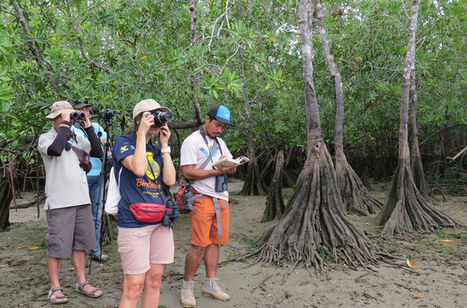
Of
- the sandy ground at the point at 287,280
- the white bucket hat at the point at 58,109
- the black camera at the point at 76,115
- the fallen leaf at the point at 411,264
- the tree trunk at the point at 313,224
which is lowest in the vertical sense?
the sandy ground at the point at 287,280

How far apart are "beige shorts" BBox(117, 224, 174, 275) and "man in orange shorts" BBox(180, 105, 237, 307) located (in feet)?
2.09

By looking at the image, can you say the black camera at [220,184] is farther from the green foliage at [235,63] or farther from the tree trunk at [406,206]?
the tree trunk at [406,206]

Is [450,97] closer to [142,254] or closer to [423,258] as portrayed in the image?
[423,258]

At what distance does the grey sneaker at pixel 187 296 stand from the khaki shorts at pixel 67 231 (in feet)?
2.92

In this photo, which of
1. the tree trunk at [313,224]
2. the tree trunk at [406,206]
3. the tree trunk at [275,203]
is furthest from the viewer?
the tree trunk at [275,203]

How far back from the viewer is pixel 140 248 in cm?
226

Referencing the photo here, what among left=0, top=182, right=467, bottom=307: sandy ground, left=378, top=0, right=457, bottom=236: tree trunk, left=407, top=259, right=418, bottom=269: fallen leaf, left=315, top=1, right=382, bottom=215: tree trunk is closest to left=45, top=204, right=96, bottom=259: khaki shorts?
left=0, top=182, right=467, bottom=307: sandy ground

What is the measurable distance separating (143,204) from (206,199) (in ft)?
2.86

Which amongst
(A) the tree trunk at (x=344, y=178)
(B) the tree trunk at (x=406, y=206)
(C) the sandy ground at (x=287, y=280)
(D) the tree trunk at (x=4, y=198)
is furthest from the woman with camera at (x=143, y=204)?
(A) the tree trunk at (x=344, y=178)

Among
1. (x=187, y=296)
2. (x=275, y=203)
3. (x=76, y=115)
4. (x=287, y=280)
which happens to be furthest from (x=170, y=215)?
(x=275, y=203)

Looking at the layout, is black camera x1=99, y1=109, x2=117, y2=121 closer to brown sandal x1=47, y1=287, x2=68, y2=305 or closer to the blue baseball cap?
the blue baseball cap

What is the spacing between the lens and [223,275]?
3.84 meters

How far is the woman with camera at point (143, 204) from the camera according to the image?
224 centimetres

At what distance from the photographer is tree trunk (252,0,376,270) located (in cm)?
417
